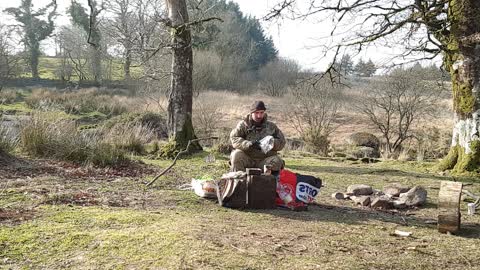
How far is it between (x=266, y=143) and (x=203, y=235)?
6.67 feet

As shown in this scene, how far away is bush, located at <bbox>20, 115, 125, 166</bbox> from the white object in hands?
3.17m

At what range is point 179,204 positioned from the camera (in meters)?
5.12

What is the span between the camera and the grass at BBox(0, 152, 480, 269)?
3.22 metres

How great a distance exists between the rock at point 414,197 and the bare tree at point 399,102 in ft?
33.0

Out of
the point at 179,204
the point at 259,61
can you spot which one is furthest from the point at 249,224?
the point at 259,61

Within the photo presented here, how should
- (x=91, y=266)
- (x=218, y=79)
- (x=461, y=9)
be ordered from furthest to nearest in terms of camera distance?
(x=218, y=79), (x=461, y=9), (x=91, y=266)

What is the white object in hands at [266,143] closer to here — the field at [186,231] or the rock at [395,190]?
the field at [186,231]

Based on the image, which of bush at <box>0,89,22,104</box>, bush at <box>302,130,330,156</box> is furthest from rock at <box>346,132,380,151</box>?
bush at <box>0,89,22,104</box>

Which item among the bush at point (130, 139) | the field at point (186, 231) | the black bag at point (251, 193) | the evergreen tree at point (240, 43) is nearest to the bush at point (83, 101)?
the evergreen tree at point (240, 43)

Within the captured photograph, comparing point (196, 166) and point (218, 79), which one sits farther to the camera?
point (218, 79)

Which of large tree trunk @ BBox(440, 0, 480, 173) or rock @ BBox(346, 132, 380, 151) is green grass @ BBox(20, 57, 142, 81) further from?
large tree trunk @ BBox(440, 0, 480, 173)

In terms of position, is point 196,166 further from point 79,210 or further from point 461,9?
point 461,9

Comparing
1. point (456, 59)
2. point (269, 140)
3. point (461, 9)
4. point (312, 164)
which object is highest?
point (461, 9)

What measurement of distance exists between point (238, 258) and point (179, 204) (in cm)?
A: 198
